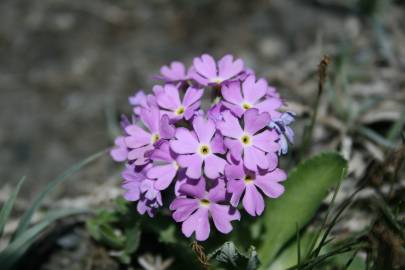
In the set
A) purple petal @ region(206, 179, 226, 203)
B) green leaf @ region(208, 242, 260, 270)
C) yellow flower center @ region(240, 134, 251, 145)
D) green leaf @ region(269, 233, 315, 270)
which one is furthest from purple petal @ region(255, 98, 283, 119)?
green leaf @ region(269, 233, 315, 270)

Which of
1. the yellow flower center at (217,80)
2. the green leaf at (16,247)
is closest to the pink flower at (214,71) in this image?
the yellow flower center at (217,80)

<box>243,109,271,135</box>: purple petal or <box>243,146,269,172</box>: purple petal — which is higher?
<box>243,109,271,135</box>: purple petal

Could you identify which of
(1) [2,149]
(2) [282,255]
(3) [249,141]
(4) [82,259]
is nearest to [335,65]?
(2) [282,255]

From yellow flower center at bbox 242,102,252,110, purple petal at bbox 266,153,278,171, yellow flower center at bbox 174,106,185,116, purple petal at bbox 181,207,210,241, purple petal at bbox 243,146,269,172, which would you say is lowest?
purple petal at bbox 181,207,210,241

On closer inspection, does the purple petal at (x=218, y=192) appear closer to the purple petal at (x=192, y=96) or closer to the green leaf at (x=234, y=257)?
the green leaf at (x=234, y=257)

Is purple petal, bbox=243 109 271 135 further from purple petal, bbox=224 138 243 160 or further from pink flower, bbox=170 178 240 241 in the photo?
pink flower, bbox=170 178 240 241

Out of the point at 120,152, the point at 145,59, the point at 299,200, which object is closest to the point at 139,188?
the point at 120,152

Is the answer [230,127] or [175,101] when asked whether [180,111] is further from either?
[230,127]
